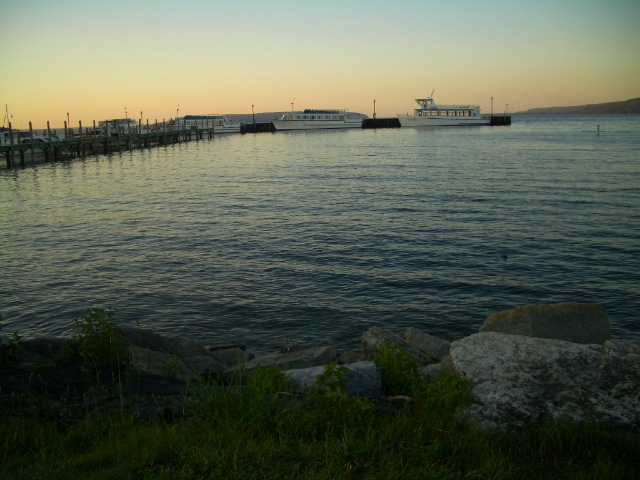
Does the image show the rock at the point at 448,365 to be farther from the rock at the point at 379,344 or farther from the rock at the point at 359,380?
the rock at the point at 379,344

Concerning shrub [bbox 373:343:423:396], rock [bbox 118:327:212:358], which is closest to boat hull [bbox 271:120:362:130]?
rock [bbox 118:327:212:358]

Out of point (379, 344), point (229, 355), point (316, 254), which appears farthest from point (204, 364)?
point (316, 254)

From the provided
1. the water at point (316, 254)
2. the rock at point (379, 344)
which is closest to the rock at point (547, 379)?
the rock at point (379, 344)

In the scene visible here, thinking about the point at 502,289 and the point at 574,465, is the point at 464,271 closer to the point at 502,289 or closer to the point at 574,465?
the point at 502,289

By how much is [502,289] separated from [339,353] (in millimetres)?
5310

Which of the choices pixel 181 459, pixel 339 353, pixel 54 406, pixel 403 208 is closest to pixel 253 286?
pixel 339 353

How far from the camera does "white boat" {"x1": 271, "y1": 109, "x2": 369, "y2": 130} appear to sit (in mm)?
123812

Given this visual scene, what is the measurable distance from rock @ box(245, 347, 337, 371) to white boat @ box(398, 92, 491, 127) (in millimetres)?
119830

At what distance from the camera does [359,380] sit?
226 inches

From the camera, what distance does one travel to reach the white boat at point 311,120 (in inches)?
4875

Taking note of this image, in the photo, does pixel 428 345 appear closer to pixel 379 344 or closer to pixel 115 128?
pixel 379 344

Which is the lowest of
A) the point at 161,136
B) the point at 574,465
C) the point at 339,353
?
the point at 339,353

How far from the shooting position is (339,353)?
9422 millimetres

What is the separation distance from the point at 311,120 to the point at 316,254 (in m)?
111
